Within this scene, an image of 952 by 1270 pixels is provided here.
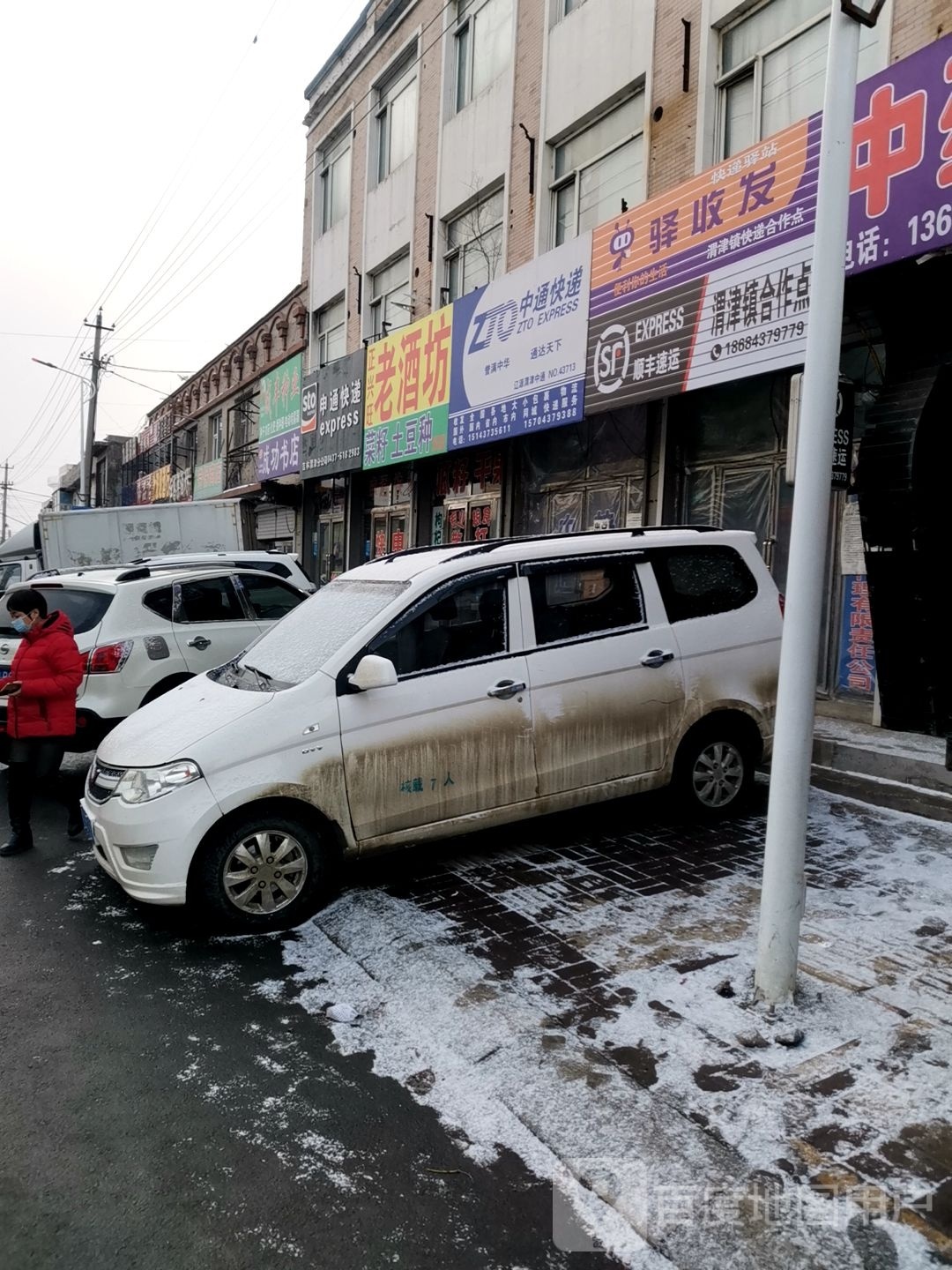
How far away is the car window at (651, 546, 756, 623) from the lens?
19.4ft

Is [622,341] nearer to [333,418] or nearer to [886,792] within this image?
[886,792]

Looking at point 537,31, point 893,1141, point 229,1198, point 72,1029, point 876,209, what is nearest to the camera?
point 229,1198

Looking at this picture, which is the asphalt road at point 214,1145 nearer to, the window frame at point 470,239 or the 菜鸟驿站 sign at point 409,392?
the 菜鸟驿站 sign at point 409,392

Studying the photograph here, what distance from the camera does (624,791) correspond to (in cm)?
562

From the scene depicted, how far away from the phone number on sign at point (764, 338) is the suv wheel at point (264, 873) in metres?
6.15

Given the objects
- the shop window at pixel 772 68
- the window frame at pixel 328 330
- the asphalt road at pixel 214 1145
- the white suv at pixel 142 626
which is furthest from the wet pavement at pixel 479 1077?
the window frame at pixel 328 330

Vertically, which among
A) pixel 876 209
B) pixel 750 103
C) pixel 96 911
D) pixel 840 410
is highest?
pixel 750 103

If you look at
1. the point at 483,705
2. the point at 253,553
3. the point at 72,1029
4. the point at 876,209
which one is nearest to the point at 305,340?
the point at 253,553

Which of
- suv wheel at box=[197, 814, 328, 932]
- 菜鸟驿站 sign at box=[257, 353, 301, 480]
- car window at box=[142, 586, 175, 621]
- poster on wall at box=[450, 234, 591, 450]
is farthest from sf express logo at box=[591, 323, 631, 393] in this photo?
菜鸟驿站 sign at box=[257, 353, 301, 480]

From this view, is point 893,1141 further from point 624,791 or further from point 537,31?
point 537,31

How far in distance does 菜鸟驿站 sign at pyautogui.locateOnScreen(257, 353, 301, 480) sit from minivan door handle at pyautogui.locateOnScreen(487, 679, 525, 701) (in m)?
15.2

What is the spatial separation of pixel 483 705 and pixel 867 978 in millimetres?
2359

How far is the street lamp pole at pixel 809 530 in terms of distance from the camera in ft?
11.3

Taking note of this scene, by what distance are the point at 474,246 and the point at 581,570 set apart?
39.7 ft
